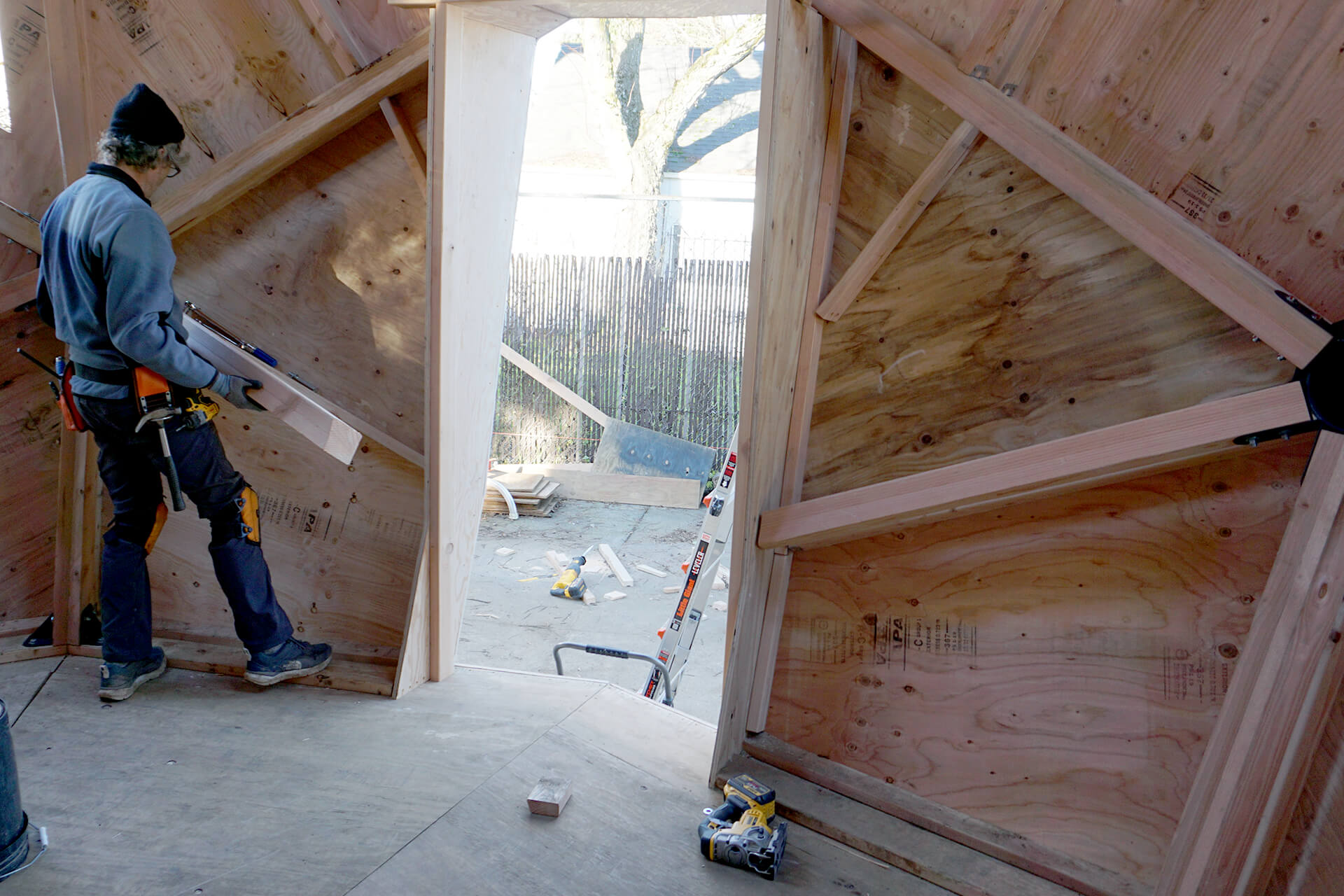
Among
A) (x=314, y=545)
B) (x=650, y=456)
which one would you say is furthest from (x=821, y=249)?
(x=650, y=456)

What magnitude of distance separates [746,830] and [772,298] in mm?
1547

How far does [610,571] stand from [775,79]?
19.0 feet

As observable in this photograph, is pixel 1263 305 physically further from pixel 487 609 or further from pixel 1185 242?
pixel 487 609

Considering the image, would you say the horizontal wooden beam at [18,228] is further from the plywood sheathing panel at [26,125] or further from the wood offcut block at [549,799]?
the wood offcut block at [549,799]

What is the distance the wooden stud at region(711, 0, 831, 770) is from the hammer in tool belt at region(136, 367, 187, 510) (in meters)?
1.95

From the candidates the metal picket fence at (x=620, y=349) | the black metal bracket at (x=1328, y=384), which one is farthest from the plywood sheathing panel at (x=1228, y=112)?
the metal picket fence at (x=620, y=349)

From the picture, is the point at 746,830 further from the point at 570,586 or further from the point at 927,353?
the point at 570,586

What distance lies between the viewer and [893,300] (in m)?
2.81

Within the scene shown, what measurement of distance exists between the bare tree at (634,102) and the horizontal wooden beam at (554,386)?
128 inches

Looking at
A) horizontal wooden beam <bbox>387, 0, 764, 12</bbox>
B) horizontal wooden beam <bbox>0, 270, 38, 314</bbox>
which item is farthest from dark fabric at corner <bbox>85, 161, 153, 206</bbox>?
horizontal wooden beam <bbox>387, 0, 764, 12</bbox>

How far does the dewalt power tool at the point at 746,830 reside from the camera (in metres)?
2.50

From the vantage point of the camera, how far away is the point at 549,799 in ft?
9.00

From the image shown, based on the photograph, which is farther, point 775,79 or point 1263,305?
point 775,79

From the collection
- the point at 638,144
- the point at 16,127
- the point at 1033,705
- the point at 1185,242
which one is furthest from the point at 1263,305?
the point at 638,144
